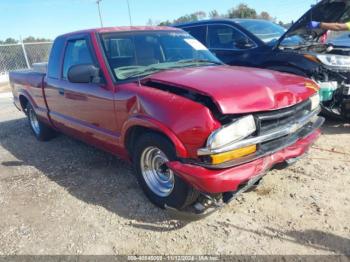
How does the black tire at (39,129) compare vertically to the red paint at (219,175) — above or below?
below

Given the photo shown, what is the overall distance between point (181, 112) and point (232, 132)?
457mm

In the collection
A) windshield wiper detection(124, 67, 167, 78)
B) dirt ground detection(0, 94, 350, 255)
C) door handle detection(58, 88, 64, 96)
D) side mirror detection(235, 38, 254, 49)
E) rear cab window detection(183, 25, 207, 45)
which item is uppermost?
rear cab window detection(183, 25, 207, 45)

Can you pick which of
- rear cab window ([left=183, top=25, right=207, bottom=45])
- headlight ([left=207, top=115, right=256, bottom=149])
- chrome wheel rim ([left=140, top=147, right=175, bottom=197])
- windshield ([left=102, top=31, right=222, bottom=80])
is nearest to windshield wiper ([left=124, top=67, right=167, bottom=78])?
windshield ([left=102, top=31, right=222, bottom=80])

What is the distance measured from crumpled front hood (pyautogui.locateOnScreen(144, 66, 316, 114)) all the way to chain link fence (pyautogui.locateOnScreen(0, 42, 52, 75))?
49.8ft

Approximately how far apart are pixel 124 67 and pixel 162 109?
1113mm

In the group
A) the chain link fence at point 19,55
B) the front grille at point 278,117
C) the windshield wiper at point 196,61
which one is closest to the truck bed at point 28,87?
the windshield wiper at point 196,61

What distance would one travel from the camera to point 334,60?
206 inches

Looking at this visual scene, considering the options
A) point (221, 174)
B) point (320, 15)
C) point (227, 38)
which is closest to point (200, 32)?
point (227, 38)

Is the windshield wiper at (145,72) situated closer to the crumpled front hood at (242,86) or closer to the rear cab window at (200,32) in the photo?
the crumpled front hood at (242,86)

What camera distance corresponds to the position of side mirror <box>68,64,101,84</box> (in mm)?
3709

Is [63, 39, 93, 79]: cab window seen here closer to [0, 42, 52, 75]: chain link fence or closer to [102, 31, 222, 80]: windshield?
[102, 31, 222, 80]: windshield

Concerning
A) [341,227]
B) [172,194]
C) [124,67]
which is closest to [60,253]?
[172,194]

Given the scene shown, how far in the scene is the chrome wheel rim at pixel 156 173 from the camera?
3.38m

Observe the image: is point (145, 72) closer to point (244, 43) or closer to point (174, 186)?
point (174, 186)
